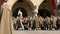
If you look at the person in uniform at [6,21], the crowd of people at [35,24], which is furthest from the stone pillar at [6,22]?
the crowd of people at [35,24]

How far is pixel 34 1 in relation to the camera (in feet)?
81.8

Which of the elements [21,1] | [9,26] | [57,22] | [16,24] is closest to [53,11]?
[21,1]

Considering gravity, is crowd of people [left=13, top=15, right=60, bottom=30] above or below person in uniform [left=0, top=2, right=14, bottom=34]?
above

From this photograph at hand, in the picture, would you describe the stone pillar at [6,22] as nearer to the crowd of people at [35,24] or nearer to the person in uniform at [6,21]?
the person in uniform at [6,21]

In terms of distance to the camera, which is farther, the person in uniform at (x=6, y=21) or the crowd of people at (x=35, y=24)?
the crowd of people at (x=35, y=24)

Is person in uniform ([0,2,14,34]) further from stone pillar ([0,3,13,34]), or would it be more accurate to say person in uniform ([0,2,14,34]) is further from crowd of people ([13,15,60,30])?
crowd of people ([13,15,60,30])

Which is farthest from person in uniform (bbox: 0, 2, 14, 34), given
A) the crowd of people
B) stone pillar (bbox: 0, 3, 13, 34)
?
the crowd of people

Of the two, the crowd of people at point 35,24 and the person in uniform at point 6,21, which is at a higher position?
the crowd of people at point 35,24

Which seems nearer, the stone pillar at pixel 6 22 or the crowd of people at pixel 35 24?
the stone pillar at pixel 6 22

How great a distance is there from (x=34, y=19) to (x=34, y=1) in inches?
412

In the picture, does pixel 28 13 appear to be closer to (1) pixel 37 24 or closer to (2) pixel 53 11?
(2) pixel 53 11

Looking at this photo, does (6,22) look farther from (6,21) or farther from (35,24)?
(35,24)

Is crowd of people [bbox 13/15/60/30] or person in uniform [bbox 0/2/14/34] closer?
person in uniform [bbox 0/2/14/34]

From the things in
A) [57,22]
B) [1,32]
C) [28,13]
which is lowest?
[1,32]
